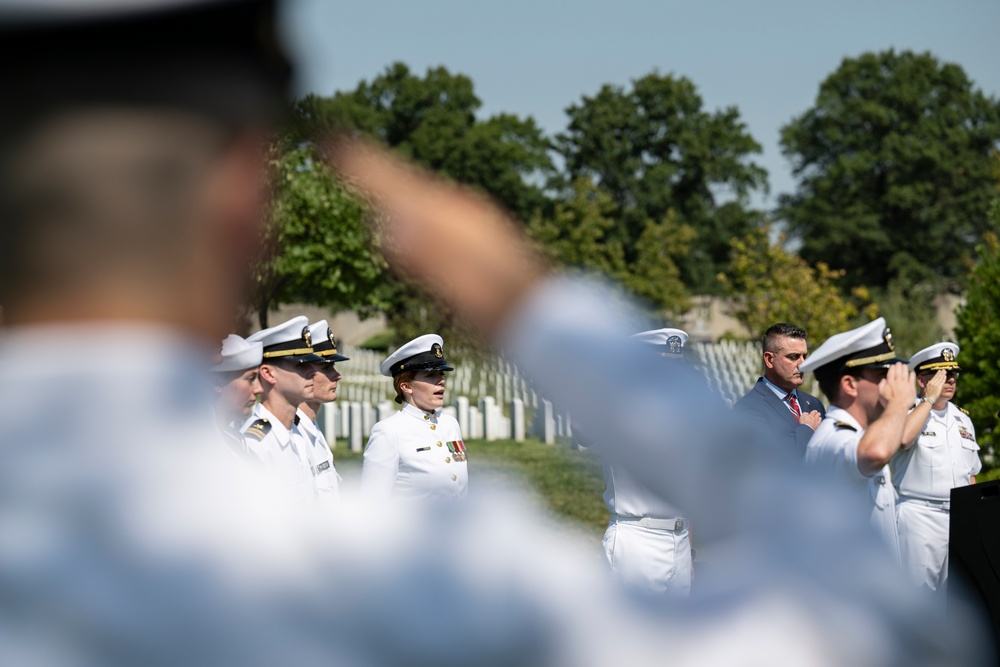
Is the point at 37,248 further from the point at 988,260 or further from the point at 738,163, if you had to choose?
the point at 738,163

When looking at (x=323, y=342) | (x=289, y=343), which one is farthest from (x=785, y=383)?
(x=289, y=343)

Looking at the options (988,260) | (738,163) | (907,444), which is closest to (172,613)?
(907,444)

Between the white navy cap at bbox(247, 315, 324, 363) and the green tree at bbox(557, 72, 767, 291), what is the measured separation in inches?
2419

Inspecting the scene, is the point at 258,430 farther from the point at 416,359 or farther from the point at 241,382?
the point at 416,359

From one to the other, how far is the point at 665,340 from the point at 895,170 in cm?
6223

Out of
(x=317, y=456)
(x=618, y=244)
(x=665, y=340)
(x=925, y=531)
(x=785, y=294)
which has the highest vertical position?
(x=618, y=244)

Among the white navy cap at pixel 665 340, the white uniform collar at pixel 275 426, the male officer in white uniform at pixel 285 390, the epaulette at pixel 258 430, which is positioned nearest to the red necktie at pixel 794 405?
the male officer in white uniform at pixel 285 390

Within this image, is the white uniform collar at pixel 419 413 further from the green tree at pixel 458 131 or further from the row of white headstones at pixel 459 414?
the green tree at pixel 458 131

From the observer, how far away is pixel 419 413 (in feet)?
24.1

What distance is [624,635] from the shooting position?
806 millimetres

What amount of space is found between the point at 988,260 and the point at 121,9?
522 inches

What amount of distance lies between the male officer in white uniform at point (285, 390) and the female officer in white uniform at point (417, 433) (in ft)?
→ 1.45

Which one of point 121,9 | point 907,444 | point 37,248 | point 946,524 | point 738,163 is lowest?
point 946,524

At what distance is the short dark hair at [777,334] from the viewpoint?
25.3 feet
